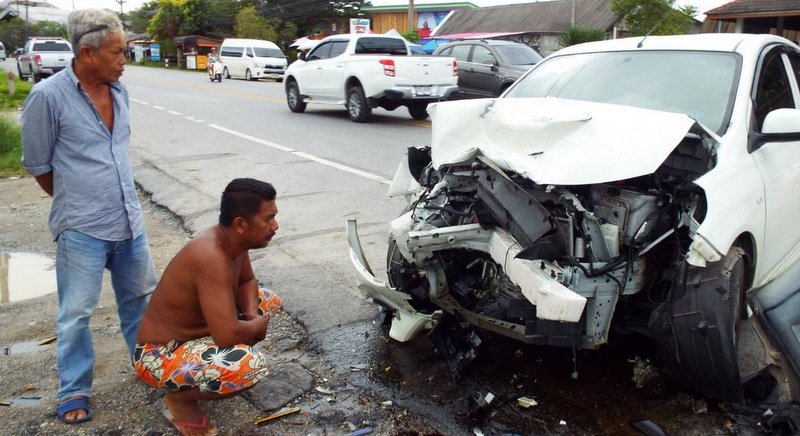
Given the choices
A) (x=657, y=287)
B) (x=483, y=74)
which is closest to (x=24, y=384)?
(x=657, y=287)

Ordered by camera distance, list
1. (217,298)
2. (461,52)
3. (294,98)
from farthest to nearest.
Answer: (294,98) → (461,52) → (217,298)

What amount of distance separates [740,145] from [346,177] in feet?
19.5

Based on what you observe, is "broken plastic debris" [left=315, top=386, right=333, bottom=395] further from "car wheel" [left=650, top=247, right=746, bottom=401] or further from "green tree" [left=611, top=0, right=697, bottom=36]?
"green tree" [left=611, top=0, right=697, bottom=36]

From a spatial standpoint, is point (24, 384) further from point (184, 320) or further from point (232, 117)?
point (232, 117)

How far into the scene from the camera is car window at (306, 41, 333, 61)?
1638 centimetres

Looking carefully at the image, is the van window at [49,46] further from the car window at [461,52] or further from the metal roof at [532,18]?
the metal roof at [532,18]

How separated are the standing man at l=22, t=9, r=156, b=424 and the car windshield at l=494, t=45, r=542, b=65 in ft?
40.6

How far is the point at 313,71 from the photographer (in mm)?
16516

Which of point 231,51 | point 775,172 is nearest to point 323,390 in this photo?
point 775,172

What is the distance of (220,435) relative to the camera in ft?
10.7

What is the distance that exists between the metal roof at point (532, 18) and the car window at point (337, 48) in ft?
91.9

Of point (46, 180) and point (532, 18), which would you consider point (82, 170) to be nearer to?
point (46, 180)

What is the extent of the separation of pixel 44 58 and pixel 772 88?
3080 cm

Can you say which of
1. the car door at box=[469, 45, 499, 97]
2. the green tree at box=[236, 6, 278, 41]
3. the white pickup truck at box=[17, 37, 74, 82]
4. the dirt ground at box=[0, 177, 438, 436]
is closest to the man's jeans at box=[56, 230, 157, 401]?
the dirt ground at box=[0, 177, 438, 436]
